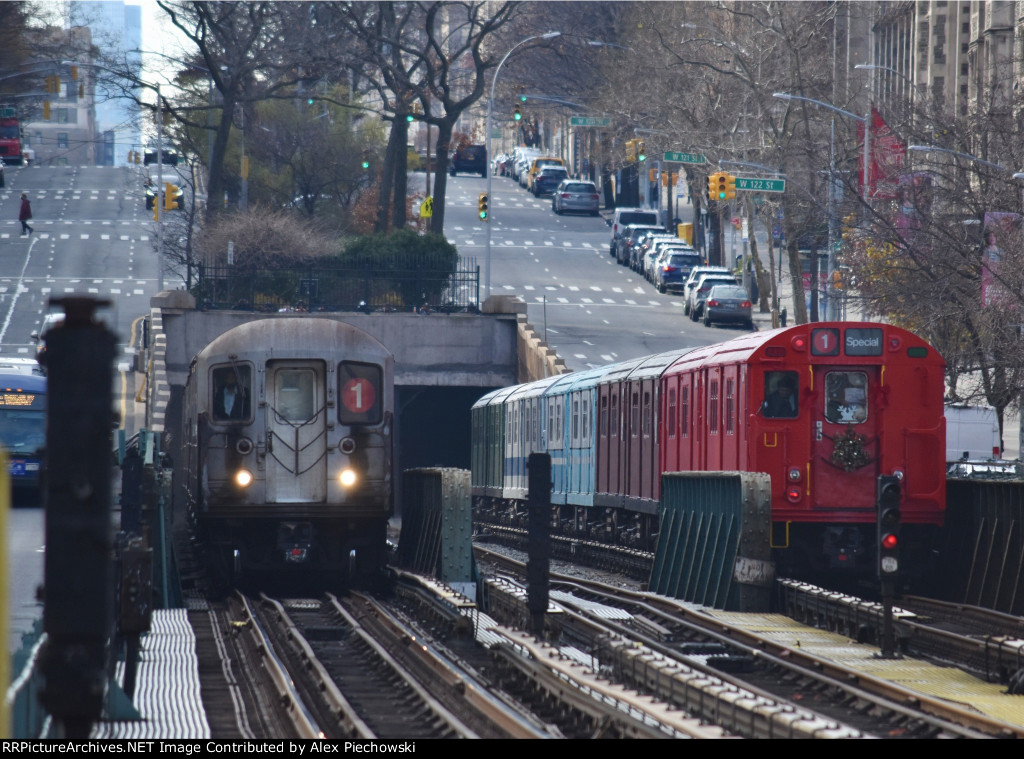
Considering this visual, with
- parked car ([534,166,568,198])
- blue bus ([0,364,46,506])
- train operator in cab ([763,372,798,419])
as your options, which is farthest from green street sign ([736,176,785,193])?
parked car ([534,166,568,198])

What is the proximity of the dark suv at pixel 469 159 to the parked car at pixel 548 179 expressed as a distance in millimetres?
5702

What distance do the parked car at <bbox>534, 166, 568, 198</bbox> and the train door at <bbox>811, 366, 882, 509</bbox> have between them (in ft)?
287

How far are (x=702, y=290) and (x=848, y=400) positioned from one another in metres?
41.7

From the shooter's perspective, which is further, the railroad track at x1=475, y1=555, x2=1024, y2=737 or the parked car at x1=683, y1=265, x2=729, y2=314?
the parked car at x1=683, y1=265, x2=729, y2=314

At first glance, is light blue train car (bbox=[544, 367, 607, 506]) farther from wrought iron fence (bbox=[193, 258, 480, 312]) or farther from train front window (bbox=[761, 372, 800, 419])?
wrought iron fence (bbox=[193, 258, 480, 312])

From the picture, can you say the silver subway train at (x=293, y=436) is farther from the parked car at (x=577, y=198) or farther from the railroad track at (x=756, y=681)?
the parked car at (x=577, y=198)

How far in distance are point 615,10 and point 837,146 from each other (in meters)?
42.6

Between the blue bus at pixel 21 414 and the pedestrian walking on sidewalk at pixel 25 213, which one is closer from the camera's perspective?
the blue bus at pixel 21 414

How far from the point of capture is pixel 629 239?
7850cm

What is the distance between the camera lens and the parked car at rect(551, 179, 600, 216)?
96438mm

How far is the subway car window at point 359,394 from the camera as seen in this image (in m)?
19.5

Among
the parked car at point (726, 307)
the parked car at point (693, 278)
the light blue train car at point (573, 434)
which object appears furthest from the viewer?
the parked car at point (693, 278)

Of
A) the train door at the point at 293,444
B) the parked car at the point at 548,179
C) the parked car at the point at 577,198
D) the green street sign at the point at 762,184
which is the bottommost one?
the train door at the point at 293,444

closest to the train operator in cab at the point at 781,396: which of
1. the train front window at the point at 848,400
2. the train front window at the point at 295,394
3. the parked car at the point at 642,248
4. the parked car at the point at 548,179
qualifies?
the train front window at the point at 848,400
